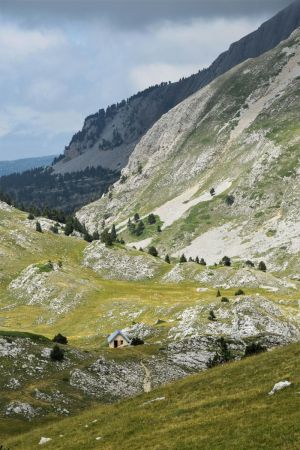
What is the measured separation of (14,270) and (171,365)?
99.0 metres

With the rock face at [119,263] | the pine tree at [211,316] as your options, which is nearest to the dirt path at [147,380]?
the pine tree at [211,316]

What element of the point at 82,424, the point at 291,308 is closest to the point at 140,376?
the point at 82,424

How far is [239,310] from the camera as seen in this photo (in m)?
112

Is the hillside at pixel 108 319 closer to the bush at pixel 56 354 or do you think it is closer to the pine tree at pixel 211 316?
the pine tree at pixel 211 316

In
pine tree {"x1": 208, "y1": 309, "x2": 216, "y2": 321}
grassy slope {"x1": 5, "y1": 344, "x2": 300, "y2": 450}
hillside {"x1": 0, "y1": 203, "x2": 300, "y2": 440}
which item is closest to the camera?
grassy slope {"x1": 5, "y1": 344, "x2": 300, "y2": 450}

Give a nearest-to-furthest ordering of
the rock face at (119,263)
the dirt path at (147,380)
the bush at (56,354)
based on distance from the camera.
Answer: the dirt path at (147,380) → the bush at (56,354) → the rock face at (119,263)

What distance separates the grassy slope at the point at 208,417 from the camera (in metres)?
29.8

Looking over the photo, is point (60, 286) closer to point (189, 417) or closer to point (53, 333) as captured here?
point (53, 333)

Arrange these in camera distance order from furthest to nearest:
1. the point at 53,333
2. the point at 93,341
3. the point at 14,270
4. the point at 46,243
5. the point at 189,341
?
1. the point at 46,243
2. the point at 14,270
3. the point at 53,333
4. the point at 93,341
5. the point at 189,341

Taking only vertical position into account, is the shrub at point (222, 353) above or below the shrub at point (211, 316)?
above

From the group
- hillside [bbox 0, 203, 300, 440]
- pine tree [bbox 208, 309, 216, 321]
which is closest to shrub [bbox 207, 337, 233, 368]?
hillside [bbox 0, 203, 300, 440]

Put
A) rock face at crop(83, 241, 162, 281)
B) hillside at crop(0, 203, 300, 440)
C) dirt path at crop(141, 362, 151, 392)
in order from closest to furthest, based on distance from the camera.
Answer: hillside at crop(0, 203, 300, 440) < dirt path at crop(141, 362, 151, 392) < rock face at crop(83, 241, 162, 281)

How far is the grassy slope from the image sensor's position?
29766 mm

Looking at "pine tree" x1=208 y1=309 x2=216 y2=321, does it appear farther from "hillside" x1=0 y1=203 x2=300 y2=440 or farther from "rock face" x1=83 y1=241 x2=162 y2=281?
"rock face" x1=83 y1=241 x2=162 y2=281
